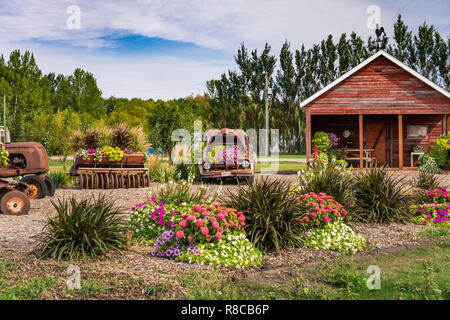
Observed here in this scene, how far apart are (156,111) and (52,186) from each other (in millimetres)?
12750

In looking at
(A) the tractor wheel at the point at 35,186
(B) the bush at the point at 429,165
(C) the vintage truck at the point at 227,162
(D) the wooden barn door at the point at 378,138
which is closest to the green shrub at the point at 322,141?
(D) the wooden barn door at the point at 378,138

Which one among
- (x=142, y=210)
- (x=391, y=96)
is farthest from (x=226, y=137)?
(x=142, y=210)

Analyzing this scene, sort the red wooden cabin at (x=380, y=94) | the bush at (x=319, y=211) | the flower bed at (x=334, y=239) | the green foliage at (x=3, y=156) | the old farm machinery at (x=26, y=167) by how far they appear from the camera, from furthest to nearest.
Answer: the red wooden cabin at (x=380, y=94)
the old farm machinery at (x=26, y=167)
the green foliage at (x=3, y=156)
the bush at (x=319, y=211)
the flower bed at (x=334, y=239)

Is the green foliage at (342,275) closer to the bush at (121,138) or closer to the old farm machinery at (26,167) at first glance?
the old farm machinery at (26,167)

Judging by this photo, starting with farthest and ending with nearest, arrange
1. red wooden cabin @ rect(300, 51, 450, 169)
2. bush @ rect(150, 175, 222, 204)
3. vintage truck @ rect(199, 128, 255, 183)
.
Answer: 1. red wooden cabin @ rect(300, 51, 450, 169)
2. vintage truck @ rect(199, 128, 255, 183)
3. bush @ rect(150, 175, 222, 204)

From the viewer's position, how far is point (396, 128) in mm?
23969

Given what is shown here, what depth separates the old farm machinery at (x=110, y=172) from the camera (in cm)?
1534

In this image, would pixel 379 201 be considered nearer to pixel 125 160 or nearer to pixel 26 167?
pixel 26 167

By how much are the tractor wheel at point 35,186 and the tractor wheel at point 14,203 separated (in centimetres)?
222

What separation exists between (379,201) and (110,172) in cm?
927

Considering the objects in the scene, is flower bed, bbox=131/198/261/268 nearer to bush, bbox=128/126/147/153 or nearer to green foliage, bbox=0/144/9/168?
green foliage, bbox=0/144/9/168

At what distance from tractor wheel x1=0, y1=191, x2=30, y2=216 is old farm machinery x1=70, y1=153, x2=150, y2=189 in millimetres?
5107

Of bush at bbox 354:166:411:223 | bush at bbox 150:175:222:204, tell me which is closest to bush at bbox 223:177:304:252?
bush at bbox 150:175:222:204

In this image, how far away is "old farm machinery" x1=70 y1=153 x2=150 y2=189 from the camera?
15.3 m
